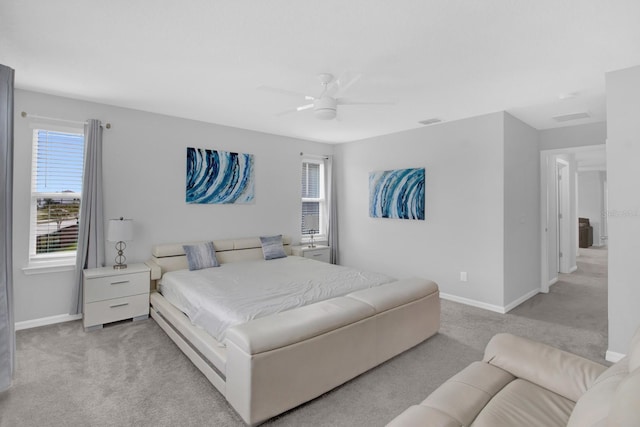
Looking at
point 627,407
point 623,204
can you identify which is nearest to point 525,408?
point 627,407

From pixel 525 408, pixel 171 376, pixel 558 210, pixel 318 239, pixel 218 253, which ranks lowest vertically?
pixel 171 376

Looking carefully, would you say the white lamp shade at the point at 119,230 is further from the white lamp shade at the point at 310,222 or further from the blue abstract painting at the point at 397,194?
the blue abstract painting at the point at 397,194

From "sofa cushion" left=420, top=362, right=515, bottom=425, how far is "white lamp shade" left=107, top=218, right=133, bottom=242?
11.3 feet

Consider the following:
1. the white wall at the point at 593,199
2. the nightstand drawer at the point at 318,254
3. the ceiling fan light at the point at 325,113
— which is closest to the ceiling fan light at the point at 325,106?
the ceiling fan light at the point at 325,113

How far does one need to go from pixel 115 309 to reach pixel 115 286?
0.25 meters

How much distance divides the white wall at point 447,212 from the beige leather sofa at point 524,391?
2.47 meters

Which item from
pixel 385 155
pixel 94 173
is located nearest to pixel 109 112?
pixel 94 173

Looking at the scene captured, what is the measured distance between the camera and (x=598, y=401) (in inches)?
44.6

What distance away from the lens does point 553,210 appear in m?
5.39

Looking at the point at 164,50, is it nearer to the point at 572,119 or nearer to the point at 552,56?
the point at 552,56

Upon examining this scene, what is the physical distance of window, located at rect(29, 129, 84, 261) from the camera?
354cm

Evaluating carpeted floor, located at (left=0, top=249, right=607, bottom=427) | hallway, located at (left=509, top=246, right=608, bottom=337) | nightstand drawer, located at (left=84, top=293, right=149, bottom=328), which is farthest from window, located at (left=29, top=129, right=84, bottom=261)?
hallway, located at (left=509, top=246, right=608, bottom=337)

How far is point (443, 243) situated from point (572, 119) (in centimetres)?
232

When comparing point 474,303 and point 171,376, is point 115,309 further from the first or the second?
point 474,303
